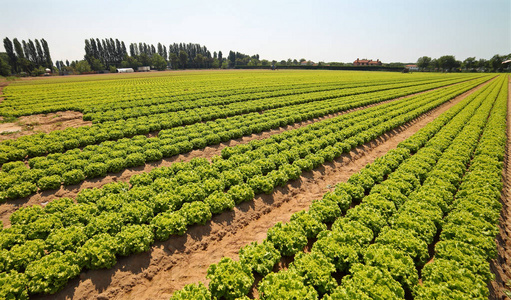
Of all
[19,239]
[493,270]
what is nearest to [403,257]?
[493,270]

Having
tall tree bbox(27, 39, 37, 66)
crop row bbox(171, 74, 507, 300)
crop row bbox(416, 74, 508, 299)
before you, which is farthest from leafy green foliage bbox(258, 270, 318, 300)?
tall tree bbox(27, 39, 37, 66)

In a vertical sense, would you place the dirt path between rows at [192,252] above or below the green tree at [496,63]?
below

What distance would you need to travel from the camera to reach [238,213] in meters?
10.1

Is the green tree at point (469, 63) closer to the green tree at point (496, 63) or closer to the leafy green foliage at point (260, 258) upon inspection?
the green tree at point (496, 63)

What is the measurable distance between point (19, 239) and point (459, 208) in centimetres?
1721

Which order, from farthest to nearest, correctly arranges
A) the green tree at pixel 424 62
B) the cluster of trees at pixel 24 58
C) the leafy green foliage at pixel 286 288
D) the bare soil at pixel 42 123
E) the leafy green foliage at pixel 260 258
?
the green tree at pixel 424 62 < the cluster of trees at pixel 24 58 < the bare soil at pixel 42 123 < the leafy green foliage at pixel 260 258 < the leafy green foliage at pixel 286 288

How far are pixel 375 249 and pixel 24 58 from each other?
520ft

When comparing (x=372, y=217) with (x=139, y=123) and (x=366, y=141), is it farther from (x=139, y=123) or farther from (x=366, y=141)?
(x=139, y=123)

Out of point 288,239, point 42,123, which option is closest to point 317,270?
point 288,239

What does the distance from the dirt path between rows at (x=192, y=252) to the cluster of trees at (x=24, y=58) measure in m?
129

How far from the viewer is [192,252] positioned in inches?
325

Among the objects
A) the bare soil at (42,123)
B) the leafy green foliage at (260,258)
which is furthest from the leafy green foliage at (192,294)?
the bare soil at (42,123)

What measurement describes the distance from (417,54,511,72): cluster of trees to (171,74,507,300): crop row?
20338cm

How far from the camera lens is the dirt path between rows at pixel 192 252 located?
6.77 metres
